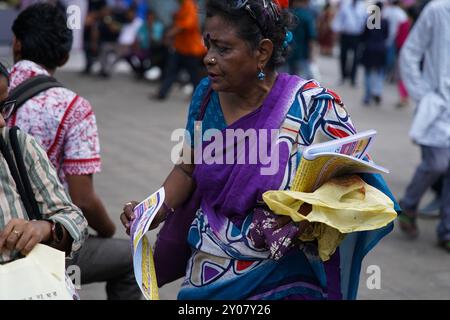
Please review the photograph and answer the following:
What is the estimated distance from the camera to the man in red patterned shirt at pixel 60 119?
11.4 feet

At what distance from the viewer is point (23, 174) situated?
8.29ft

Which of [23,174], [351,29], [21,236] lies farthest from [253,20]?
[351,29]

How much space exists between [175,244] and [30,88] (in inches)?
36.4

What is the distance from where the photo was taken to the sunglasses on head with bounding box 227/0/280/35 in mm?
2771

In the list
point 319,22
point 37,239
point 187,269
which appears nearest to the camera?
point 37,239

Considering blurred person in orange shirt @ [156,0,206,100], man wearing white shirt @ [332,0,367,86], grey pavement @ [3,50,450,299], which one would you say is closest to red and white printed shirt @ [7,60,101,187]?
grey pavement @ [3,50,450,299]

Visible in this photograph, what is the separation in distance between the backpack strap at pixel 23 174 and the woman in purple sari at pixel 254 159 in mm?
388

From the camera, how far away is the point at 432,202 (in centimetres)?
709

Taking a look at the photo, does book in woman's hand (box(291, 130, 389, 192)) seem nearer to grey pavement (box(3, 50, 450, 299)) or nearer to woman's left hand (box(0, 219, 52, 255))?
woman's left hand (box(0, 219, 52, 255))
